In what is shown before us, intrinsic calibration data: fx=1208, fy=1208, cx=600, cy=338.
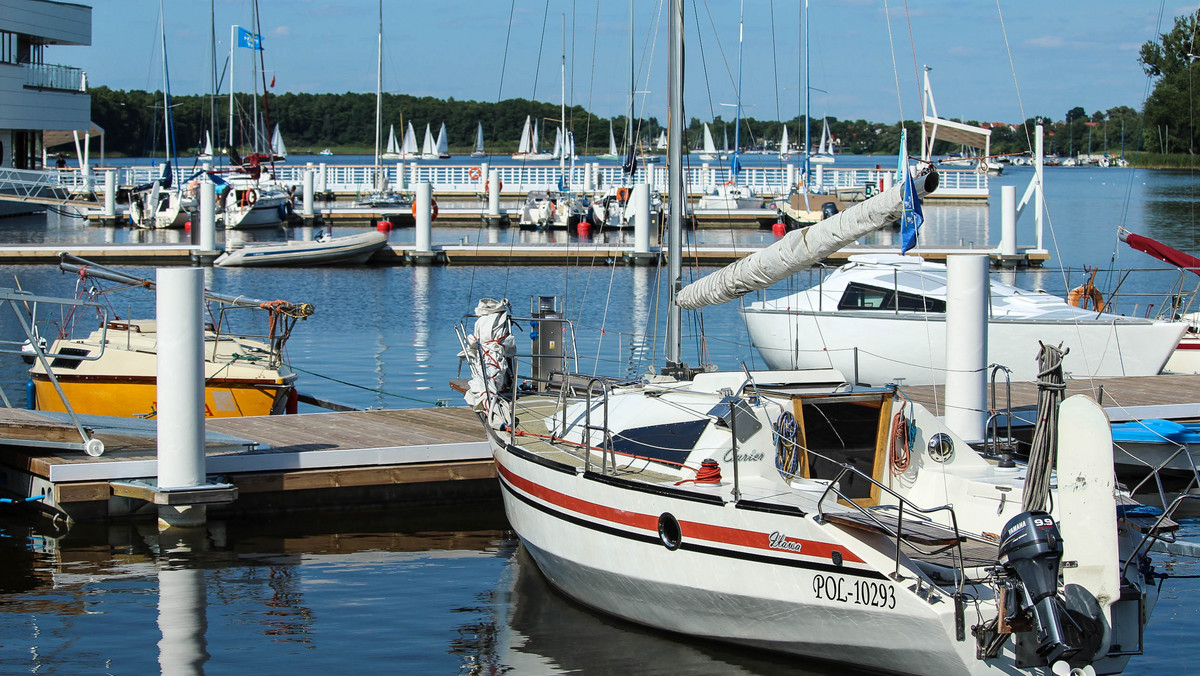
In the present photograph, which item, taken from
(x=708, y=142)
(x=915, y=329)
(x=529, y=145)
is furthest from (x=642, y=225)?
(x=529, y=145)

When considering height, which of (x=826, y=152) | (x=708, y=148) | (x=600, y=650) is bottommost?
(x=600, y=650)

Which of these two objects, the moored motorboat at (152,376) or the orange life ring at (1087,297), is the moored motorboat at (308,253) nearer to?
the moored motorboat at (152,376)

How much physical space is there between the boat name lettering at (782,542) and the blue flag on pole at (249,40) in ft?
191

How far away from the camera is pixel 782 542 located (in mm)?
9047

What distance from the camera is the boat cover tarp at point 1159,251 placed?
19.6 meters

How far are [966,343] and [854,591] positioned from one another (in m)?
5.12

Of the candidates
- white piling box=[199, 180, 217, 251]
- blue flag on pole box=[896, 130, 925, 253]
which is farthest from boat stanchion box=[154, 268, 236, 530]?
white piling box=[199, 180, 217, 251]

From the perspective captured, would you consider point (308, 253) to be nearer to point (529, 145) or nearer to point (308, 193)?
point (308, 193)

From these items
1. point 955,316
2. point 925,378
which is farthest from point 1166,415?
point 955,316

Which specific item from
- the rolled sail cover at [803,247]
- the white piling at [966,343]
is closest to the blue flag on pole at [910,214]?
the rolled sail cover at [803,247]

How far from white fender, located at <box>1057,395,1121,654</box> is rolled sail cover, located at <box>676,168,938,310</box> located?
2.70 metres

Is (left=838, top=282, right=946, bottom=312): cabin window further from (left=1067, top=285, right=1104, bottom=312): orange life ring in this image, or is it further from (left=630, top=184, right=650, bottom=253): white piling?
(left=630, top=184, right=650, bottom=253): white piling

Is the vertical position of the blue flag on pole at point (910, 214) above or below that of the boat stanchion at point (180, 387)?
above

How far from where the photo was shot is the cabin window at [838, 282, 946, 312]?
2059 cm
